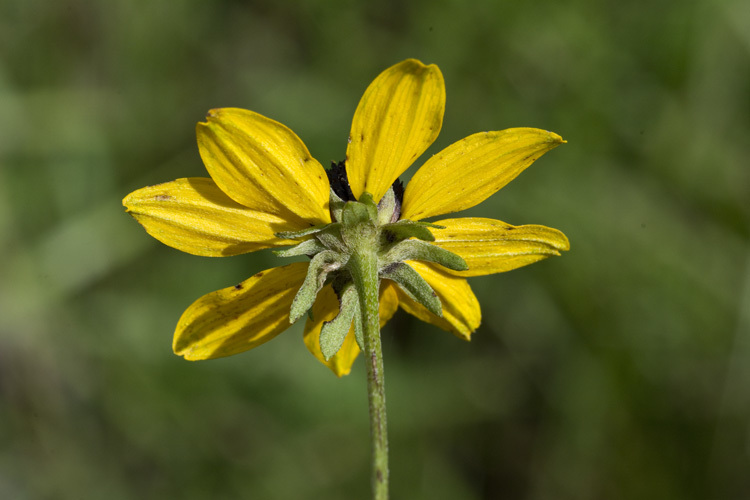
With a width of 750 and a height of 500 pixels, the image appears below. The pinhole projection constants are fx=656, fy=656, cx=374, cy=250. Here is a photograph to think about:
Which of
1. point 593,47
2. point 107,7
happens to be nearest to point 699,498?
point 593,47

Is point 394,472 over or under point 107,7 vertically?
under

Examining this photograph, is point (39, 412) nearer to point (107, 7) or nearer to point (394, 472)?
point (394, 472)

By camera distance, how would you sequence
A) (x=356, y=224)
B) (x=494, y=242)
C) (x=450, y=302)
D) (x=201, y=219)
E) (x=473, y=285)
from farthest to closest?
1. (x=473, y=285)
2. (x=450, y=302)
3. (x=494, y=242)
4. (x=201, y=219)
5. (x=356, y=224)

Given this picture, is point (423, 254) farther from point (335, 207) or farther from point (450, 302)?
point (450, 302)

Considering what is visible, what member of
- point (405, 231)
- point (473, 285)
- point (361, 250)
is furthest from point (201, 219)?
point (473, 285)

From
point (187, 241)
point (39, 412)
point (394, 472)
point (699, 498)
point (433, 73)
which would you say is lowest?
point (699, 498)

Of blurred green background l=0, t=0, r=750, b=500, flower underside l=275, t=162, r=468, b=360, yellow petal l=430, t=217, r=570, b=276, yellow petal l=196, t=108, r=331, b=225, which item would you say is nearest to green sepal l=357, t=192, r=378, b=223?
flower underside l=275, t=162, r=468, b=360

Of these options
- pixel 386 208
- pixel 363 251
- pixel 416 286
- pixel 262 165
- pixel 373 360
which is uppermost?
pixel 262 165
